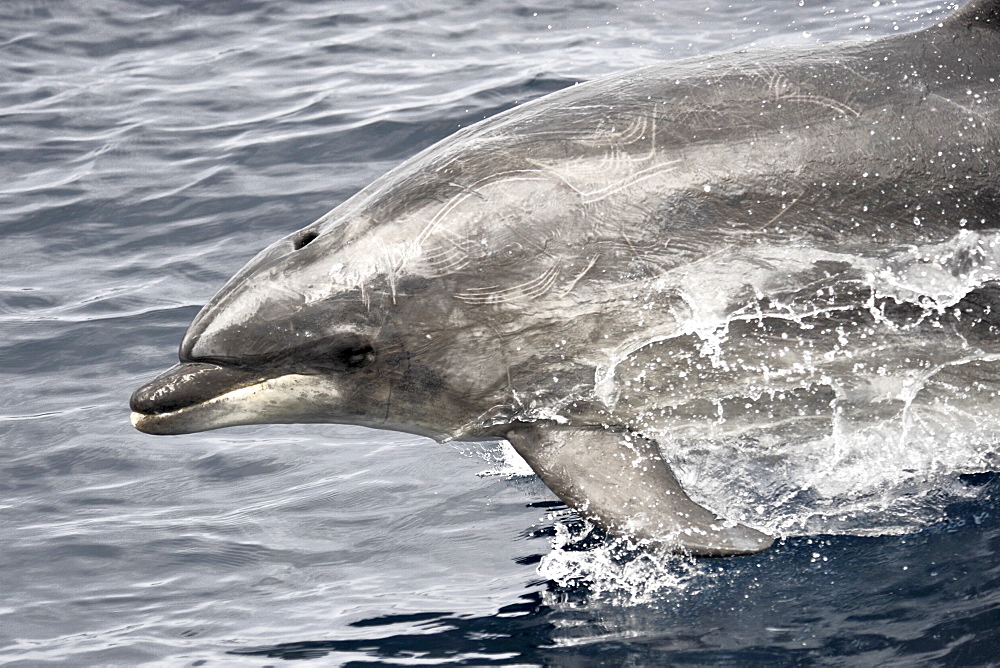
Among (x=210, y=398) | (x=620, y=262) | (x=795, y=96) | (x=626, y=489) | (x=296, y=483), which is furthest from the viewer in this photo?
(x=296, y=483)

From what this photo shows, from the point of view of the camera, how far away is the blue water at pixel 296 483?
5.92m

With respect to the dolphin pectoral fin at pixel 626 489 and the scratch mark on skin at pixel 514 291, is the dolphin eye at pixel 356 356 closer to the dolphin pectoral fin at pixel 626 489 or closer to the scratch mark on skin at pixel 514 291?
the scratch mark on skin at pixel 514 291

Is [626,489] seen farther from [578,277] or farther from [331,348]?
[331,348]

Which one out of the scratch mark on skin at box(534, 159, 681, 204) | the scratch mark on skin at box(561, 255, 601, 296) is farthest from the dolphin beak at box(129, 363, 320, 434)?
the scratch mark on skin at box(534, 159, 681, 204)

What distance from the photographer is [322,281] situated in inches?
251

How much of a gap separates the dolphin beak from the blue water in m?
0.97

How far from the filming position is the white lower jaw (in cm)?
646

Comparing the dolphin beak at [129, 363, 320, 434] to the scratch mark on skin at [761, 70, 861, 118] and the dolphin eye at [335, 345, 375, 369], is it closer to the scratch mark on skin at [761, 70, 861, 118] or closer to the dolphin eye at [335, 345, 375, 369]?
the dolphin eye at [335, 345, 375, 369]

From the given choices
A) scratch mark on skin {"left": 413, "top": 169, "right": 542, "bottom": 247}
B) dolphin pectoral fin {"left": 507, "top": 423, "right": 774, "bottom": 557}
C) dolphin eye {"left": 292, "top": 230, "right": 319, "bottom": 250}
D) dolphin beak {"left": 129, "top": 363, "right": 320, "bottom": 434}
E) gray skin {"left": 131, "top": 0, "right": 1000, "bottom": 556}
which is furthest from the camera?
dolphin eye {"left": 292, "top": 230, "right": 319, "bottom": 250}

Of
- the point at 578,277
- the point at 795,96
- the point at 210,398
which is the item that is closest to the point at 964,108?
the point at 795,96

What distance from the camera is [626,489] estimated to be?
607cm

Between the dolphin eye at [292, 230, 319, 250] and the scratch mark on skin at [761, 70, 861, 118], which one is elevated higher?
the scratch mark on skin at [761, 70, 861, 118]

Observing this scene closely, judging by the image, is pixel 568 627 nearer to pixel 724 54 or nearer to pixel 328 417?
pixel 328 417

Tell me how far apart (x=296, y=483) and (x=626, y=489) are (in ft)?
9.17
